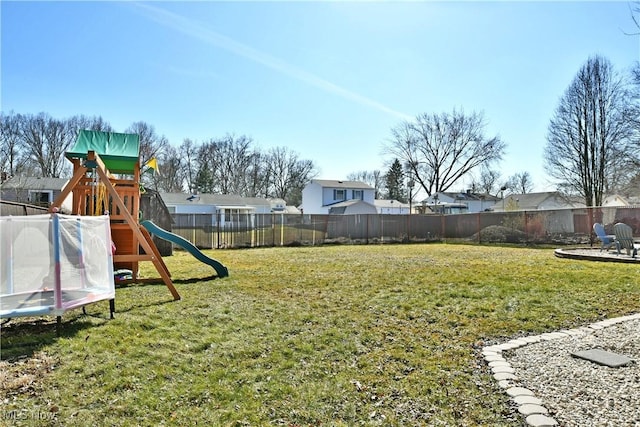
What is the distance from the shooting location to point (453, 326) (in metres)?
4.27

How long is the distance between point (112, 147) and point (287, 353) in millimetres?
5465

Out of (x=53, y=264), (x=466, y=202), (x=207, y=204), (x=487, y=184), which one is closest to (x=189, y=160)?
(x=207, y=204)

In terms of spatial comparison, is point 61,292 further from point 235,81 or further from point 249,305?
point 235,81

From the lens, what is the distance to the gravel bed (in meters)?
2.26

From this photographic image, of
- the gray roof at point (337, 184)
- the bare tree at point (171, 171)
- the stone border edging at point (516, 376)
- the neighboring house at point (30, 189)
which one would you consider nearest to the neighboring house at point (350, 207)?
the gray roof at point (337, 184)

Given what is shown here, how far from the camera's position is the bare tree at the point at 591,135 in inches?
860

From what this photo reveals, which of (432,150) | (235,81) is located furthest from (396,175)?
(235,81)

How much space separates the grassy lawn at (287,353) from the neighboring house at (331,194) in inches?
1120

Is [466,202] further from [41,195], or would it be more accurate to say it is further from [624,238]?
[41,195]

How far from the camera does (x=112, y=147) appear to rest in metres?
6.86

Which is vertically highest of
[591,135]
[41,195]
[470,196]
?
[591,135]

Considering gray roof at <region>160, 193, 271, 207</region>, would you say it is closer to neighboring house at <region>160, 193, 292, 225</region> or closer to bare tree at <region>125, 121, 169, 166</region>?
neighboring house at <region>160, 193, 292, 225</region>

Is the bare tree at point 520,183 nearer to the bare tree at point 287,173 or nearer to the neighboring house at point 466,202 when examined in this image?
the neighboring house at point 466,202

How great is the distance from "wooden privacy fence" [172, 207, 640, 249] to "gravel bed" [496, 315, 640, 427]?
1276 centimetres
